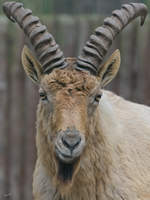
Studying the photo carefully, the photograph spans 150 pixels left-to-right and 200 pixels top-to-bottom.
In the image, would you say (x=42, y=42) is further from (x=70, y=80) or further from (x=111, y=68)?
(x=111, y=68)

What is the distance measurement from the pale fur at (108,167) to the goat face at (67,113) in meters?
0.20

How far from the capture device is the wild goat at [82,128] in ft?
21.1

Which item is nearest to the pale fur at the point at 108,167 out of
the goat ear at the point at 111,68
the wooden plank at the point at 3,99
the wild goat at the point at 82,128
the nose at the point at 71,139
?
the wild goat at the point at 82,128

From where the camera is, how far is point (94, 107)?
267 inches

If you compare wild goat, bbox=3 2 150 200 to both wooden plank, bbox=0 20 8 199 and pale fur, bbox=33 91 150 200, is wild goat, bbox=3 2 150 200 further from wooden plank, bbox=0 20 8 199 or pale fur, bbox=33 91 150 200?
wooden plank, bbox=0 20 8 199


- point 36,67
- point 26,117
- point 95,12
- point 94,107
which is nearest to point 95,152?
point 94,107

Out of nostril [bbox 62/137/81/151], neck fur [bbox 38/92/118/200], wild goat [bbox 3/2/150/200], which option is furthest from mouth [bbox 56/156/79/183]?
nostril [bbox 62/137/81/151]

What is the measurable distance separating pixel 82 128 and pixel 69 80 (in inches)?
23.5

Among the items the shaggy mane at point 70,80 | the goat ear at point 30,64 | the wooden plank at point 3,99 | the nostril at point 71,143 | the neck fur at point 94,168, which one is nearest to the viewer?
the nostril at point 71,143

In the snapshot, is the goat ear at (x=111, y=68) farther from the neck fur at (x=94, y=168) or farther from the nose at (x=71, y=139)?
the nose at (x=71, y=139)

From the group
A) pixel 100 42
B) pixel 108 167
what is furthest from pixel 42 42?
pixel 108 167

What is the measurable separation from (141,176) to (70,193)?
1.04 metres

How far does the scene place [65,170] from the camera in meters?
6.59

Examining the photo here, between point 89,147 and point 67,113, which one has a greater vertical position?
point 67,113
